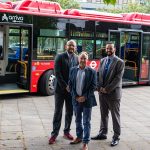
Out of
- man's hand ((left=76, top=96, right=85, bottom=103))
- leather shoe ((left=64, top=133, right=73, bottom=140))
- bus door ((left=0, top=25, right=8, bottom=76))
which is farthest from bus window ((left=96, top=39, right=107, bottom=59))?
man's hand ((left=76, top=96, right=85, bottom=103))

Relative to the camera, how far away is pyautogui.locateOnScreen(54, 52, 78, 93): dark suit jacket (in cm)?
734

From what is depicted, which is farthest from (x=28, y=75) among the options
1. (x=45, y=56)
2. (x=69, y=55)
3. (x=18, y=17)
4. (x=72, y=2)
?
(x=72, y=2)

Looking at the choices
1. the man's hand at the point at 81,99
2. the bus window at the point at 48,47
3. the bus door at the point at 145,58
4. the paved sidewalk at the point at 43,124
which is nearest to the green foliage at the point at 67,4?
the bus door at the point at 145,58

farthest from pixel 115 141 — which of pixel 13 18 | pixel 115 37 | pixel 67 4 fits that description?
pixel 67 4

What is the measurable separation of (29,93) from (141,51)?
5.70 m

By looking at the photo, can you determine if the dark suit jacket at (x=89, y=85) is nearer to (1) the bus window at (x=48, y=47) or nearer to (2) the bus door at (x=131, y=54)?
(1) the bus window at (x=48, y=47)

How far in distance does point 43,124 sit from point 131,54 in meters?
9.56

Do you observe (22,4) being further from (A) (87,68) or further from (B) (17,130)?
(A) (87,68)

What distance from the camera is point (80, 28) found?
15.2m

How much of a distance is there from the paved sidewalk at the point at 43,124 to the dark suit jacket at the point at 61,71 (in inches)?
38.8

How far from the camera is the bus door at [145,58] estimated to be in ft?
59.0

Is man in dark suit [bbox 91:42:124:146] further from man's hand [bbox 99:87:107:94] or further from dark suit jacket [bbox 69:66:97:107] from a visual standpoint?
dark suit jacket [bbox 69:66:97:107]

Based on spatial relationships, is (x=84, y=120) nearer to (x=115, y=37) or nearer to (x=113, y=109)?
(x=113, y=109)

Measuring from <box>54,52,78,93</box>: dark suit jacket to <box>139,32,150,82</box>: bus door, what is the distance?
10.8 m
